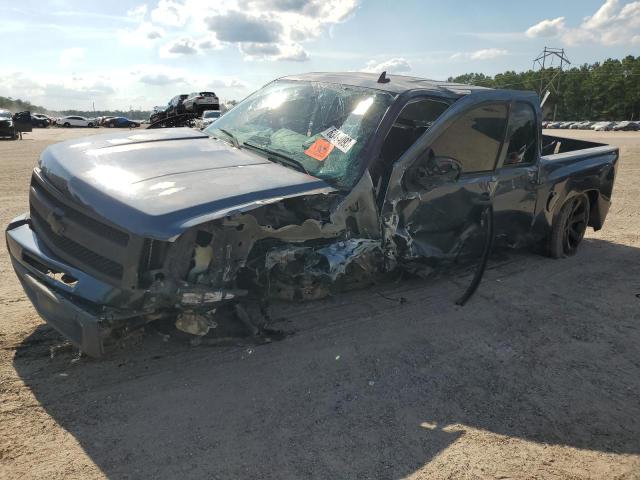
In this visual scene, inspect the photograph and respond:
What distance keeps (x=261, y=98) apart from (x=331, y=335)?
2.52 metres

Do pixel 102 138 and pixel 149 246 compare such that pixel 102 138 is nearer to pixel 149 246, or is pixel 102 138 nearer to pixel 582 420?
pixel 149 246

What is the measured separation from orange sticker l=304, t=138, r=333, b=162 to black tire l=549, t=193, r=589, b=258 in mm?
3206

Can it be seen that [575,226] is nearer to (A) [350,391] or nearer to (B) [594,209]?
(B) [594,209]

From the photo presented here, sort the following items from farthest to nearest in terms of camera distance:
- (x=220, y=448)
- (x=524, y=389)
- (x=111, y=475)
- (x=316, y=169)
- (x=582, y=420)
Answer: (x=316, y=169) → (x=524, y=389) → (x=582, y=420) → (x=220, y=448) → (x=111, y=475)

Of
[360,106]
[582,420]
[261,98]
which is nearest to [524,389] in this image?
[582,420]

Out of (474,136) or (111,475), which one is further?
→ (474,136)

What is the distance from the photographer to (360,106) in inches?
159

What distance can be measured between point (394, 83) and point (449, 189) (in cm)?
107

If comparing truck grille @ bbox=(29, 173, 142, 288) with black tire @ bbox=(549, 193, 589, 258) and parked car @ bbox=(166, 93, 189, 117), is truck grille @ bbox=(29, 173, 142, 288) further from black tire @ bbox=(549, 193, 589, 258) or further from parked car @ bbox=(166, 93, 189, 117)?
parked car @ bbox=(166, 93, 189, 117)

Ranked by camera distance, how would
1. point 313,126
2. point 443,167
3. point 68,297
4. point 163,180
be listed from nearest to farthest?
point 68,297 → point 163,180 → point 443,167 → point 313,126

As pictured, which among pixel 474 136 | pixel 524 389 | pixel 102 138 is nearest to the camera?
pixel 524 389

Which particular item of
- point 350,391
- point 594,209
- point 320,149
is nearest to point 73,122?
point 594,209

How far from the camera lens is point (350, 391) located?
3090 millimetres

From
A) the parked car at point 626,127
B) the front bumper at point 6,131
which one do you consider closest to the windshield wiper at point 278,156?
the front bumper at point 6,131
